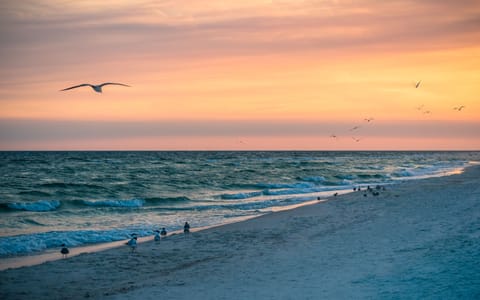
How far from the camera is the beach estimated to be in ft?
27.5

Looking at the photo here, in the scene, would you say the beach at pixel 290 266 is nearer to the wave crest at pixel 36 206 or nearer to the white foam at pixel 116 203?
the white foam at pixel 116 203

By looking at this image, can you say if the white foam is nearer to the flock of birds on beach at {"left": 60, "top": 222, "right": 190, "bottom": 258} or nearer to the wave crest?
the wave crest

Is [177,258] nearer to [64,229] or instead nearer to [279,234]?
[279,234]

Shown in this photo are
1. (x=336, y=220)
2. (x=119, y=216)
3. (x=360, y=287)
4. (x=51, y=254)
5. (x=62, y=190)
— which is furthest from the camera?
(x=62, y=190)

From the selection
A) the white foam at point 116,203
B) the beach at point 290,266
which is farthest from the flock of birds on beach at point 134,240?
the white foam at point 116,203

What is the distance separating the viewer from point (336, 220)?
17188 millimetres

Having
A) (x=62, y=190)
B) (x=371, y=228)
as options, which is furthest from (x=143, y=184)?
(x=371, y=228)

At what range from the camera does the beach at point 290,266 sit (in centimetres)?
839

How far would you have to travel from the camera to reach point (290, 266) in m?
10.4

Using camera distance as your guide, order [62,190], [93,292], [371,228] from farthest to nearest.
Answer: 1. [62,190]
2. [371,228]
3. [93,292]

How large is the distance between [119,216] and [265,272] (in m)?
12.6

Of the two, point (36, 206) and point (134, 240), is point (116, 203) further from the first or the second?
point (134, 240)

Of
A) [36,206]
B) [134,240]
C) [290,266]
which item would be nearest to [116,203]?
[36,206]

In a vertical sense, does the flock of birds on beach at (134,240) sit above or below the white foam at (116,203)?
below
